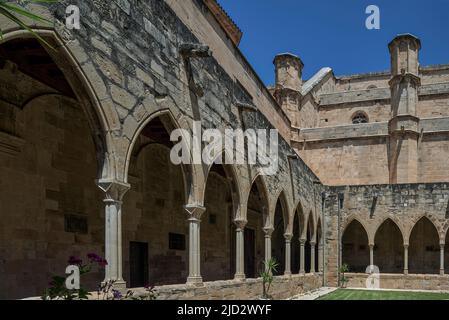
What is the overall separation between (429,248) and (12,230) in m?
20.9

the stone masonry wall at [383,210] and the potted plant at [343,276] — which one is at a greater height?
the stone masonry wall at [383,210]

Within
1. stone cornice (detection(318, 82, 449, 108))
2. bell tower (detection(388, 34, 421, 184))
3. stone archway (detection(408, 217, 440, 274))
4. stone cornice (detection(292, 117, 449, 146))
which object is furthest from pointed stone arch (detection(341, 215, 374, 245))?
stone cornice (detection(318, 82, 449, 108))

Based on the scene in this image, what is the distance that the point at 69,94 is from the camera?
8.11 m

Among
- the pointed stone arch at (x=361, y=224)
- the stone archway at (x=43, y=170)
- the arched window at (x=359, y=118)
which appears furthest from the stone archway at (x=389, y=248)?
the stone archway at (x=43, y=170)

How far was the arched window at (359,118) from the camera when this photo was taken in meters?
32.6

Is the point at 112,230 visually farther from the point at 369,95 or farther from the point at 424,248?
the point at 369,95

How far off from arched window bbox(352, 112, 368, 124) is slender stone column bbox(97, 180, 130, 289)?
28.5 metres

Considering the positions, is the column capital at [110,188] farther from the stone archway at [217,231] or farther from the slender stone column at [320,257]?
the slender stone column at [320,257]

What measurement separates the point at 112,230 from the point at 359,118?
2878 cm

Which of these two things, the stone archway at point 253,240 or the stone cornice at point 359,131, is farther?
the stone cornice at point 359,131

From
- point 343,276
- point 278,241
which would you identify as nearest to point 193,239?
point 343,276

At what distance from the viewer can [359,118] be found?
107 ft

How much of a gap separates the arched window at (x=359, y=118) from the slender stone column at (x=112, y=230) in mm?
28520

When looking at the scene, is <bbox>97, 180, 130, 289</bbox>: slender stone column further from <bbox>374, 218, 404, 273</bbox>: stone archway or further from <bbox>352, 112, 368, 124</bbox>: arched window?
<bbox>352, 112, 368, 124</bbox>: arched window
